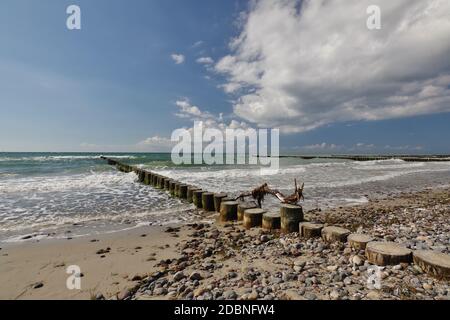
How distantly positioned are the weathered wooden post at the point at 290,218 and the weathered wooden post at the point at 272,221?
188 mm

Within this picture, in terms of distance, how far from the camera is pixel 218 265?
4.66 metres

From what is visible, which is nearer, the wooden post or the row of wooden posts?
the row of wooden posts

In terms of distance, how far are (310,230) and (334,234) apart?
0.59 meters

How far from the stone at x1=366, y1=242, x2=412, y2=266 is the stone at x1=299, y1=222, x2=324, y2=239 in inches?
53.1

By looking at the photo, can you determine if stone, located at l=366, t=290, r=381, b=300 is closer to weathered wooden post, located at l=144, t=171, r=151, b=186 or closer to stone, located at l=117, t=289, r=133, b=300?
stone, located at l=117, t=289, r=133, b=300

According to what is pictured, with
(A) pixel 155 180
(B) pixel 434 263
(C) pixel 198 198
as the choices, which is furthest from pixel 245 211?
(A) pixel 155 180

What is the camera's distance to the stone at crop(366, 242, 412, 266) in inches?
159

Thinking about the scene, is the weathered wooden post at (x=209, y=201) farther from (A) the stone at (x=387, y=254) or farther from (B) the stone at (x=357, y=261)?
(A) the stone at (x=387, y=254)

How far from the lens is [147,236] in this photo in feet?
22.6

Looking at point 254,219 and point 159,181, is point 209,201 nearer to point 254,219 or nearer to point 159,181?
point 254,219

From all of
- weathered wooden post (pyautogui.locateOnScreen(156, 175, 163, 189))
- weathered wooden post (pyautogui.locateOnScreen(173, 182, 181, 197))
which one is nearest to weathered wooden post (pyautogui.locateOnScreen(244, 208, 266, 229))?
weathered wooden post (pyautogui.locateOnScreen(173, 182, 181, 197))

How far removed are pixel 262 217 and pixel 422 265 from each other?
3.72 metres
